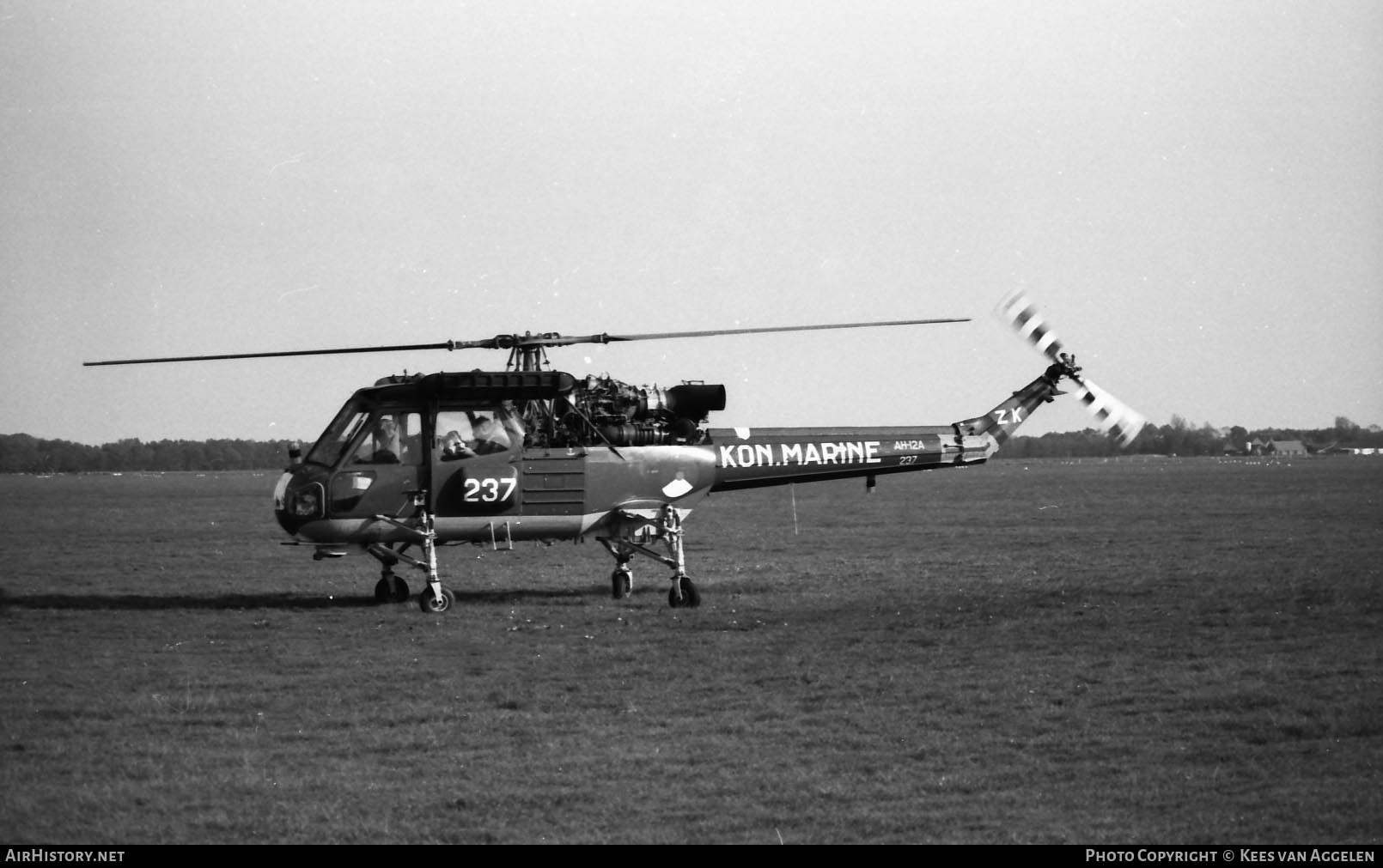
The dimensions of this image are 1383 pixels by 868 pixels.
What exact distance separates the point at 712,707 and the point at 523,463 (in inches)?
307

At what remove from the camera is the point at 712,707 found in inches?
483

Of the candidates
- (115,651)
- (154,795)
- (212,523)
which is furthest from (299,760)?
(212,523)

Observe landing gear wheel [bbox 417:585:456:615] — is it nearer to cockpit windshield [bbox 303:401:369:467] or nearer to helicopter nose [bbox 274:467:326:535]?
helicopter nose [bbox 274:467:326:535]

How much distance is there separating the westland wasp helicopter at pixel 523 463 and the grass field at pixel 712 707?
1005 mm

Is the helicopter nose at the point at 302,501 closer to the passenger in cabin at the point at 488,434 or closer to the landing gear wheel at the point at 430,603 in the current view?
the landing gear wheel at the point at 430,603

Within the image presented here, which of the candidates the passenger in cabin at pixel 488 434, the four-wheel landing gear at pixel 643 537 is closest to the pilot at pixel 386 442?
the passenger in cabin at pixel 488 434

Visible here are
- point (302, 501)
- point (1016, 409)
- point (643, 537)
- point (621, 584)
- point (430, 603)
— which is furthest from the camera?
point (1016, 409)

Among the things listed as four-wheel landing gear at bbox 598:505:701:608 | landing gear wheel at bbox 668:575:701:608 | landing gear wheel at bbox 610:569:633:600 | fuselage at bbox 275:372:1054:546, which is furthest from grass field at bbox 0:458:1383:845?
fuselage at bbox 275:372:1054:546

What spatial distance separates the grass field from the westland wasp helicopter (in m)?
1.00

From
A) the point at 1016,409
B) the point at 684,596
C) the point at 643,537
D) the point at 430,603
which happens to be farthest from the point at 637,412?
the point at 1016,409

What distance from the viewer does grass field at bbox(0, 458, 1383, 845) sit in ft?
28.9

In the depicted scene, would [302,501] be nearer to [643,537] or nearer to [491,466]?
[491,466]

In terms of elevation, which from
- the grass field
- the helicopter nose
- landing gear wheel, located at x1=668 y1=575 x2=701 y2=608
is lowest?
the grass field

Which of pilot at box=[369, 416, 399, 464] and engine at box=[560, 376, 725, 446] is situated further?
engine at box=[560, 376, 725, 446]
